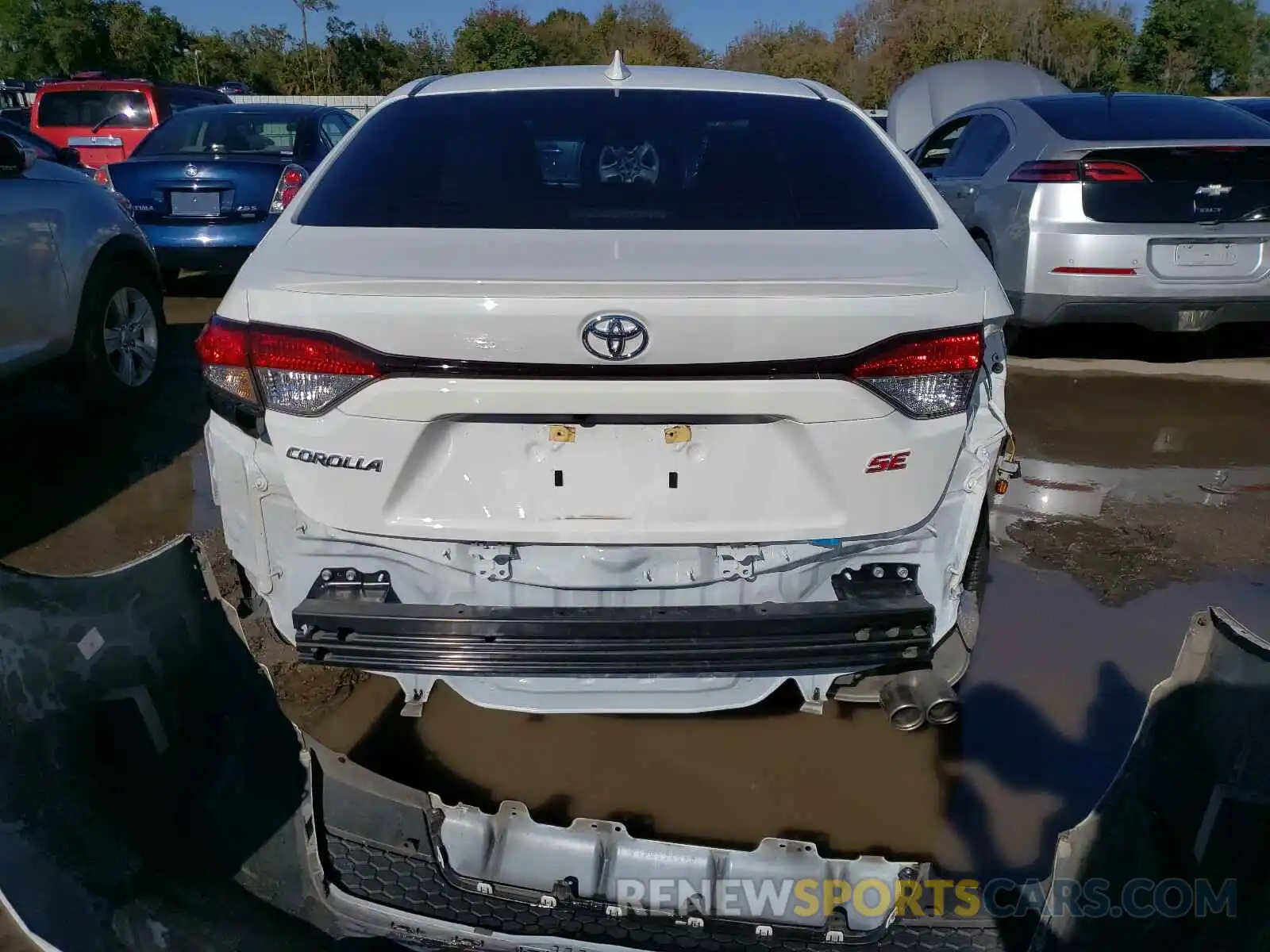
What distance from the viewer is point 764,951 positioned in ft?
6.28

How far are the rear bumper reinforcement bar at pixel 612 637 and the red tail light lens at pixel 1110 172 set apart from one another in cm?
431


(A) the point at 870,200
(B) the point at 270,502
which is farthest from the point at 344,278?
(A) the point at 870,200

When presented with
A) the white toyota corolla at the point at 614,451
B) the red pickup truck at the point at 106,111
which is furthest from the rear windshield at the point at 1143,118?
the red pickup truck at the point at 106,111

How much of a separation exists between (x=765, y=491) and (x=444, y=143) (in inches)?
55.6

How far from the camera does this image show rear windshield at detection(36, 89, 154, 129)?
1232 cm

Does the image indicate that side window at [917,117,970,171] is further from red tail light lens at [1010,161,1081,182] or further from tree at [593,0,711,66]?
tree at [593,0,711,66]

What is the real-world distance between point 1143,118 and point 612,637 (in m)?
5.41

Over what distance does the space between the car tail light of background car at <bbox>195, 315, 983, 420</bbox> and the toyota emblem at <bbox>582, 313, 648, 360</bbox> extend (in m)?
0.16

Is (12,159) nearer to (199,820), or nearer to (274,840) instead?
(199,820)

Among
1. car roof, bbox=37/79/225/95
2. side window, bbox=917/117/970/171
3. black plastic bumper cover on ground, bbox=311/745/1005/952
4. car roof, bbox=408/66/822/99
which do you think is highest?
car roof, bbox=37/79/225/95

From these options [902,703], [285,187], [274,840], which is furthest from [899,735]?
[285,187]

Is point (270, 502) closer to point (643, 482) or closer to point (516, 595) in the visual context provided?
point (516, 595)

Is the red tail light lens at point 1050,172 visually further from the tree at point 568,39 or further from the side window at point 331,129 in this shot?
the tree at point 568,39

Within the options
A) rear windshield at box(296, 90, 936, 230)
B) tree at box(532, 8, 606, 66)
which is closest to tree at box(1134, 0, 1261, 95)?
tree at box(532, 8, 606, 66)
